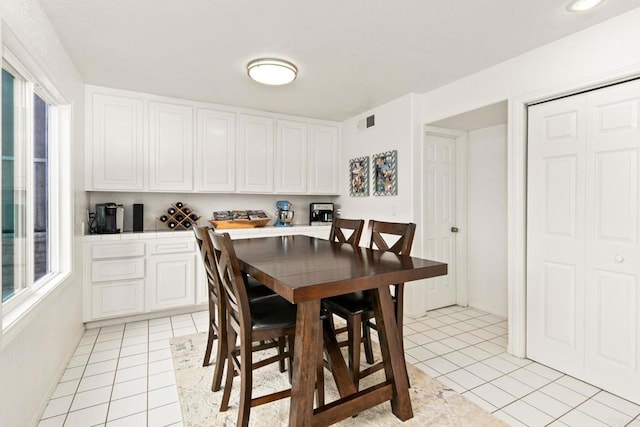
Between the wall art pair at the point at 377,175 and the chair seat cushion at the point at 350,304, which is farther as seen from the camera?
the wall art pair at the point at 377,175

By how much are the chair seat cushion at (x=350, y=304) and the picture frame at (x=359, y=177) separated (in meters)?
2.17

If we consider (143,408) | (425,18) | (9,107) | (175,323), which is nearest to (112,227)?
(175,323)

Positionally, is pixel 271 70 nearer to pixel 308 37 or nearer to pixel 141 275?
pixel 308 37

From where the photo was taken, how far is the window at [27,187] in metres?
1.72

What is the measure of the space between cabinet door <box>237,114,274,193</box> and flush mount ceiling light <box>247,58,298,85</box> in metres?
1.25

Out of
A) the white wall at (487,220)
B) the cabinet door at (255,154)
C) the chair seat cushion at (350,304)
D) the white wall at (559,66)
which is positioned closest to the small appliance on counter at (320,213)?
the cabinet door at (255,154)

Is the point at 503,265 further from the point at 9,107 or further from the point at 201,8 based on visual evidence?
the point at 9,107

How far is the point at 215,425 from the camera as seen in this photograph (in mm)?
1783

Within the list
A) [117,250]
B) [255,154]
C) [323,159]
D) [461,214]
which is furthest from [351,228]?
[117,250]

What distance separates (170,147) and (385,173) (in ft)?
7.89

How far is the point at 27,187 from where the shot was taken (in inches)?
79.0

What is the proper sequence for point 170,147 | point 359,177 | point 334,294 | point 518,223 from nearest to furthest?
1. point 334,294
2. point 518,223
3. point 170,147
4. point 359,177

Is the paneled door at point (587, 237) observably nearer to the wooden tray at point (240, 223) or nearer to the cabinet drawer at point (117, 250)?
the wooden tray at point (240, 223)

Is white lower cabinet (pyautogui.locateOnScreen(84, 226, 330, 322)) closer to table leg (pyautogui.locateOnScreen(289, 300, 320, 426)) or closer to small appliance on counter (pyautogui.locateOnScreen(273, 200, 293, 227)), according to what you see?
small appliance on counter (pyautogui.locateOnScreen(273, 200, 293, 227))
